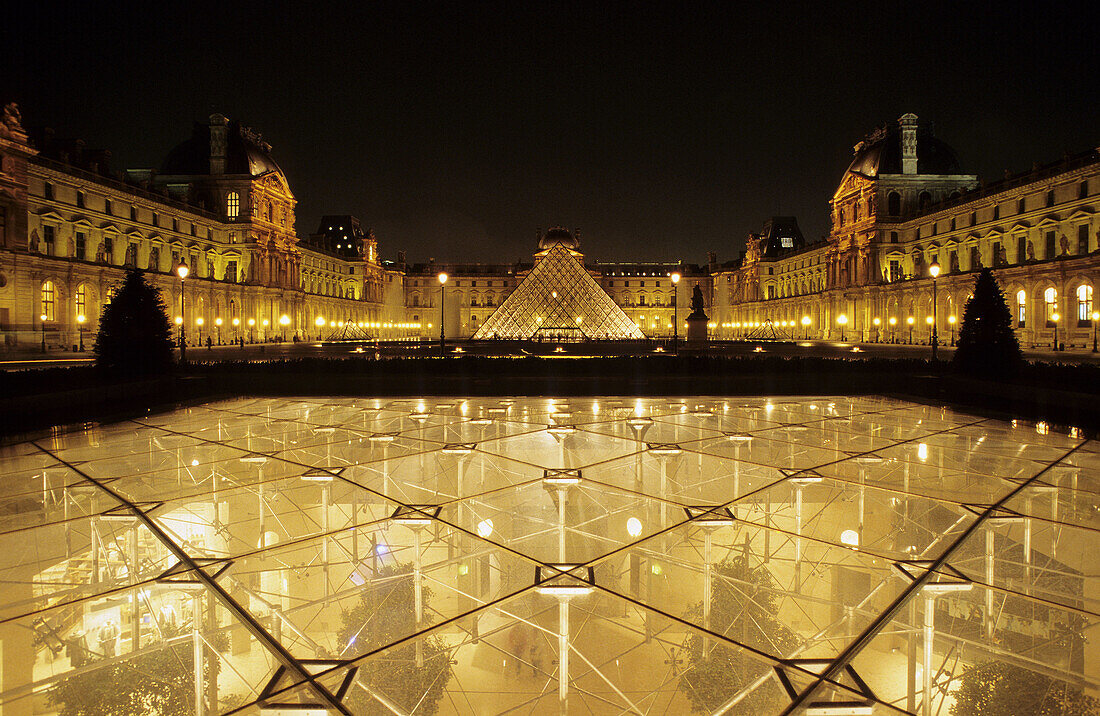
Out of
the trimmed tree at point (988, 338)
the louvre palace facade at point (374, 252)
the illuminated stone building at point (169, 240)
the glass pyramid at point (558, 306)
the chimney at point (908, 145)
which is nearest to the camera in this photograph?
the trimmed tree at point (988, 338)

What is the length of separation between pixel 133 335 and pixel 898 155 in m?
54.0

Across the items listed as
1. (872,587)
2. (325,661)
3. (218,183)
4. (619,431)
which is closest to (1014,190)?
(619,431)

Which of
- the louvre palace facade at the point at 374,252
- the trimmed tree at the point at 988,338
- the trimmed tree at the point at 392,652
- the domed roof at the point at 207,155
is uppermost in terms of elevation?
the domed roof at the point at 207,155

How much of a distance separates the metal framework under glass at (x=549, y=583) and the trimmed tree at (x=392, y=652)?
1 cm

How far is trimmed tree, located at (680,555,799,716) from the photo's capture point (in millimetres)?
2240

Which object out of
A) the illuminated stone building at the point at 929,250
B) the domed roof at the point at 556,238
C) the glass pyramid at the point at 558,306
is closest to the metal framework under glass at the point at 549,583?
the illuminated stone building at the point at 929,250

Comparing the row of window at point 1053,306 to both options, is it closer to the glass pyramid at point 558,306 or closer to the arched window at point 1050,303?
the arched window at point 1050,303

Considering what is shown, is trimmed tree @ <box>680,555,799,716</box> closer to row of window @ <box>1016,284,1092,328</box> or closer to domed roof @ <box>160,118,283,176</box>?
row of window @ <box>1016,284,1092,328</box>

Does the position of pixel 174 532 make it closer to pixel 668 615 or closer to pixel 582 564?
pixel 582 564

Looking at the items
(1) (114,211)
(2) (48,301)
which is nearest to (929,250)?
(1) (114,211)

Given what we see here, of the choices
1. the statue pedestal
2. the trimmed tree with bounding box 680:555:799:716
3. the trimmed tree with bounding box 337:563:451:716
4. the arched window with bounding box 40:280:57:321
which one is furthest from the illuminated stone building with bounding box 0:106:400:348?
the trimmed tree with bounding box 680:555:799:716

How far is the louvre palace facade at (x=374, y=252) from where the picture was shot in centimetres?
2914

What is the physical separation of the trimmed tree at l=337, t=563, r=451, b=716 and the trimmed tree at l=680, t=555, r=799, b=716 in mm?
1045

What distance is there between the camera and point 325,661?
250 centimetres
